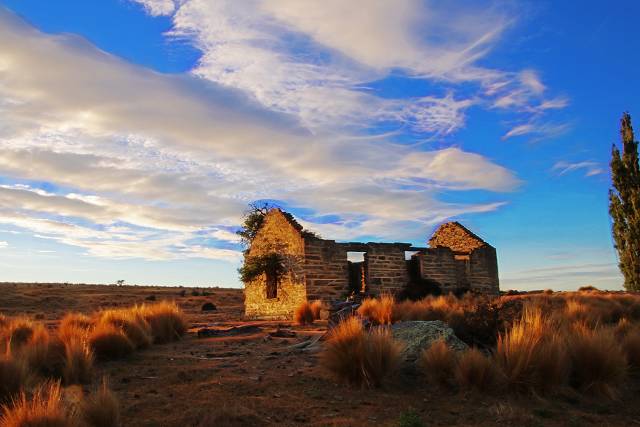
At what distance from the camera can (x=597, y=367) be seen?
7.82m

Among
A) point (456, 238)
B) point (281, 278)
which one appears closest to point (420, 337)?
point (281, 278)

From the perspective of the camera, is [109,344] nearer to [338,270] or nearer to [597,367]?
[597,367]

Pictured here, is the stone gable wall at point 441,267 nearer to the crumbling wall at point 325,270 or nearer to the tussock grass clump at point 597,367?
the crumbling wall at point 325,270

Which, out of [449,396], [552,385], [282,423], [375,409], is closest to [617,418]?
[552,385]

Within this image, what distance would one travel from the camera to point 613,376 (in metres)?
7.82

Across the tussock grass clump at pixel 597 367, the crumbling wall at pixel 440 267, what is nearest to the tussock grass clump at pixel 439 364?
the tussock grass clump at pixel 597 367

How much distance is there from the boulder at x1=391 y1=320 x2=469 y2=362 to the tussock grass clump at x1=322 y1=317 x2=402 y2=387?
70 cm

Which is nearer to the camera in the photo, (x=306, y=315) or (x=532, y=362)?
(x=532, y=362)

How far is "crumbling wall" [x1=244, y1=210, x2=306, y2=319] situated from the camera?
2152 centimetres

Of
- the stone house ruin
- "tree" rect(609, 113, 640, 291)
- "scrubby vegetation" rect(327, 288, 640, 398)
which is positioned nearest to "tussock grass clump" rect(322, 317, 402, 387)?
"scrubby vegetation" rect(327, 288, 640, 398)

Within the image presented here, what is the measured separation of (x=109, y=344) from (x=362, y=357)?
5.39 metres

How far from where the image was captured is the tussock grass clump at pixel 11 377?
668cm

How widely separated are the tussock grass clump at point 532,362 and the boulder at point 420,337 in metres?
1.02

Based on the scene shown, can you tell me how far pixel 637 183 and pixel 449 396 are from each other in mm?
31557
